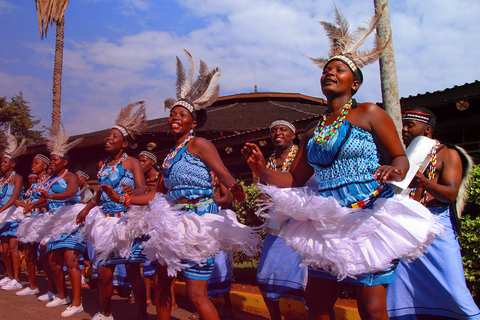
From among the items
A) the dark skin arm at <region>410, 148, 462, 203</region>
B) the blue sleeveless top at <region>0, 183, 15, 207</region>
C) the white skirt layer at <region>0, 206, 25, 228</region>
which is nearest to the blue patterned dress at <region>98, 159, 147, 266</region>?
the dark skin arm at <region>410, 148, 462, 203</region>

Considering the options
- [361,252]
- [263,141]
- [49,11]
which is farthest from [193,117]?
[49,11]

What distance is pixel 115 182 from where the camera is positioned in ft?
15.4

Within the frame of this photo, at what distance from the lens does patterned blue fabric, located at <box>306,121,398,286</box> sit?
2.44 m

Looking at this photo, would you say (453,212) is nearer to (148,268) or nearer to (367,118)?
(367,118)

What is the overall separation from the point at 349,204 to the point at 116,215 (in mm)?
2960

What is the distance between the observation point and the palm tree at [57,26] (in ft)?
52.7

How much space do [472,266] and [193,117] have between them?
3.37m

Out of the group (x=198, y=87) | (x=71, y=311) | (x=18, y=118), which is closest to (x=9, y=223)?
(x=71, y=311)

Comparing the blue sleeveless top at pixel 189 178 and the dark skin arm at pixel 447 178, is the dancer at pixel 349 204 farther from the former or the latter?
the blue sleeveless top at pixel 189 178

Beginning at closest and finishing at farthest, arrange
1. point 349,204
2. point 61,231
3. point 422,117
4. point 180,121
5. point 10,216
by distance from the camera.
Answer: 1. point 349,204
2. point 422,117
3. point 180,121
4. point 61,231
5. point 10,216

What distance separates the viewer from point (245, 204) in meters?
6.79

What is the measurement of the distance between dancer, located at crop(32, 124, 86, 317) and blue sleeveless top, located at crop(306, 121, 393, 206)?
4.13 meters

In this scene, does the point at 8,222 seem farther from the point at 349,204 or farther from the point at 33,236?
the point at 349,204

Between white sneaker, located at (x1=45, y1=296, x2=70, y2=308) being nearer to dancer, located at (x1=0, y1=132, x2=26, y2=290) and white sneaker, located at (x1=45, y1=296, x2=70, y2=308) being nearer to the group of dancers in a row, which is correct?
the group of dancers in a row
